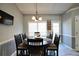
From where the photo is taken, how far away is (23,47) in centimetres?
381

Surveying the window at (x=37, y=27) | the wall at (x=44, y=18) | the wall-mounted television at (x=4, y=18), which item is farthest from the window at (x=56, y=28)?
the wall-mounted television at (x=4, y=18)

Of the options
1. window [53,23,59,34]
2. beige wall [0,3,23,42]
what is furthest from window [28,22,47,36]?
beige wall [0,3,23,42]

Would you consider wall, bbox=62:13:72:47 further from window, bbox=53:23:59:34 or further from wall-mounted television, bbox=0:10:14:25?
wall-mounted television, bbox=0:10:14:25

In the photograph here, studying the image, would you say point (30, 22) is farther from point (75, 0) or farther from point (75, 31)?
point (75, 0)

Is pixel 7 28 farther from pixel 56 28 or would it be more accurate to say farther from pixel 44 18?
pixel 56 28

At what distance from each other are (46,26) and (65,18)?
3.81 feet

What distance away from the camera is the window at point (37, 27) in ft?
22.4

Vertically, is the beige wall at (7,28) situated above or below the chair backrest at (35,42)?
above

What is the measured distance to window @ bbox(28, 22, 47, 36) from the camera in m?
6.83

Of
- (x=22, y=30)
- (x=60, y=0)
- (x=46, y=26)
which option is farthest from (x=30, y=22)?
(x=60, y=0)

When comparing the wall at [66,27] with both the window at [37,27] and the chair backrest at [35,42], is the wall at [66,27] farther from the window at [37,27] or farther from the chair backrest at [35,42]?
the chair backrest at [35,42]

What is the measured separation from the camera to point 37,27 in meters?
7.01

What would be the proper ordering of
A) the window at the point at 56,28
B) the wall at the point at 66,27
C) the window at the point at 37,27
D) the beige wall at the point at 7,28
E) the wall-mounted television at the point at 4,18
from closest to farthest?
the wall-mounted television at the point at 4,18 → the beige wall at the point at 7,28 → the wall at the point at 66,27 → the window at the point at 37,27 → the window at the point at 56,28

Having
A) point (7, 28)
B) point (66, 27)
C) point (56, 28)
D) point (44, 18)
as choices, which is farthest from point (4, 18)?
point (56, 28)
